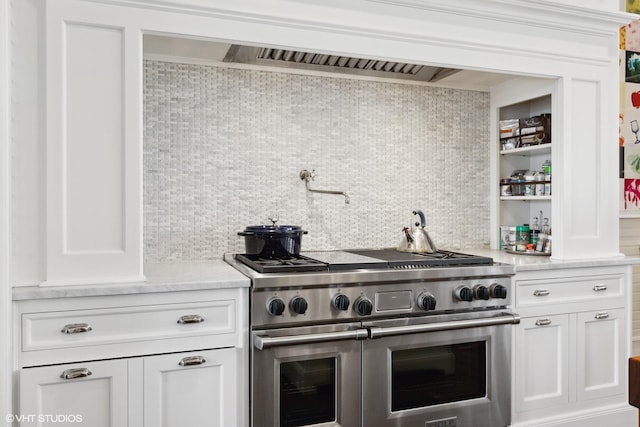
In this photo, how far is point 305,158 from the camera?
110 inches

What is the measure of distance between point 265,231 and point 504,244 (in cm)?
163

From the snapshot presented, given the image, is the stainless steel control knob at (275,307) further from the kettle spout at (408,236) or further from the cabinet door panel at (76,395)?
the kettle spout at (408,236)

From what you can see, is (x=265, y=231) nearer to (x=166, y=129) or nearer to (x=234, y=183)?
(x=234, y=183)

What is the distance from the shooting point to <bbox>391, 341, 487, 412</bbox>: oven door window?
7.25 feet

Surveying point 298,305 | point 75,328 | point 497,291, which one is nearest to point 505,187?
point 497,291

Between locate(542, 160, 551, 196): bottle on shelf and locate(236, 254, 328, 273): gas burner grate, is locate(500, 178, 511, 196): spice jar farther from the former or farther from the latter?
locate(236, 254, 328, 273): gas burner grate

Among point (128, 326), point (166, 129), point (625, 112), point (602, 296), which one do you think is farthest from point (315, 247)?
point (625, 112)

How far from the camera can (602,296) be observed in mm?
2701

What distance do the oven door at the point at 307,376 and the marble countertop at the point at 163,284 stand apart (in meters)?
0.25

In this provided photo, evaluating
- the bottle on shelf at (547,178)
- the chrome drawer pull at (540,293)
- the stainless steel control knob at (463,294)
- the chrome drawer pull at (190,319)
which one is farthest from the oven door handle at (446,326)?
the bottle on shelf at (547,178)

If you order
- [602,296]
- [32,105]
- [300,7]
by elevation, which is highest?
[300,7]

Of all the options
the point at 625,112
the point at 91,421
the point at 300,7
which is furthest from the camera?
the point at 625,112

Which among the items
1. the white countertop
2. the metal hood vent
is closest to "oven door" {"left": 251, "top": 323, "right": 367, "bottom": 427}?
the white countertop

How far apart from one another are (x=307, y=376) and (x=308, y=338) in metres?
0.18
